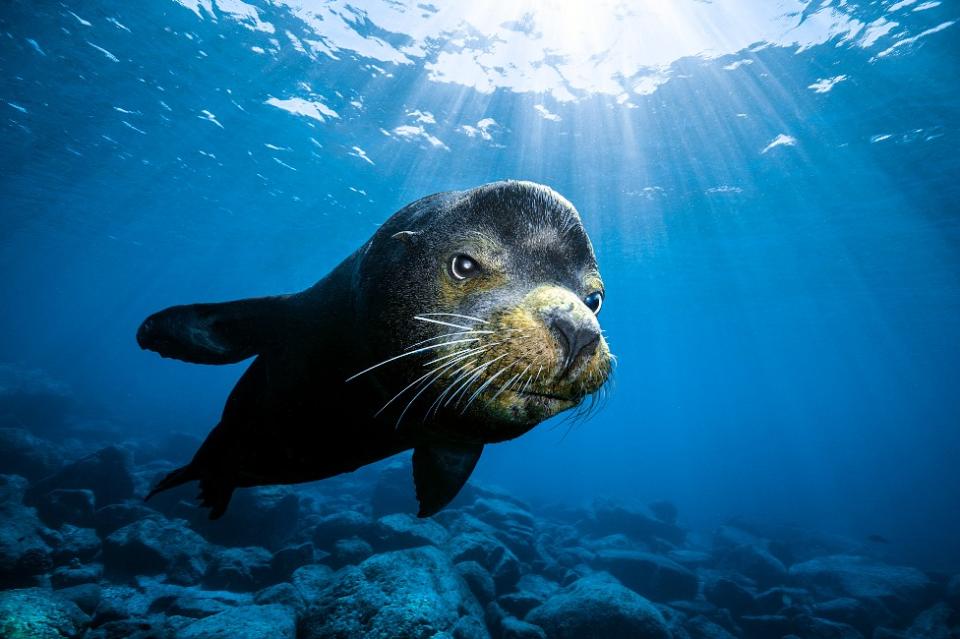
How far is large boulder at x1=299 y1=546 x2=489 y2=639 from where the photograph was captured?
4.79 meters

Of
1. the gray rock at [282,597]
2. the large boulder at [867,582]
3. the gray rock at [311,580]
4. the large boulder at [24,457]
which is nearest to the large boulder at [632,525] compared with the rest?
the large boulder at [867,582]

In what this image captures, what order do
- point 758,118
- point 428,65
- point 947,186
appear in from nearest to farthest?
point 428,65 < point 758,118 < point 947,186

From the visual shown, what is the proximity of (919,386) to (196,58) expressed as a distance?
103787mm

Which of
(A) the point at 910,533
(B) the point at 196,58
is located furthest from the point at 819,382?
(B) the point at 196,58

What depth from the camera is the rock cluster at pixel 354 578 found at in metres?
5.04

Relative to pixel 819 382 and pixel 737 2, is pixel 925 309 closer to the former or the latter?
pixel 737 2

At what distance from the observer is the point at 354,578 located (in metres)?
5.56

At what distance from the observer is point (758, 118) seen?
1711 centimetres

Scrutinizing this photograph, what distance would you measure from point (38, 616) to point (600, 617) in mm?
7605

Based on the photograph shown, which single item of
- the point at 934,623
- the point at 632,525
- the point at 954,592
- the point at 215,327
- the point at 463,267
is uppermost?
the point at 463,267

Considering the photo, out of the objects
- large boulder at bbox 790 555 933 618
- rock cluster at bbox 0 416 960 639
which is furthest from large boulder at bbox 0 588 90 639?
large boulder at bbox 790 555 933 618

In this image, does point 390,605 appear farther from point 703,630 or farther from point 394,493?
point 394,493

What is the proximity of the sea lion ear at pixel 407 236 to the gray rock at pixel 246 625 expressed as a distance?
15.9 feet

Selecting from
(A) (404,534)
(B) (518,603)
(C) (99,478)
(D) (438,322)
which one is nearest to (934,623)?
(B) (518,603)
